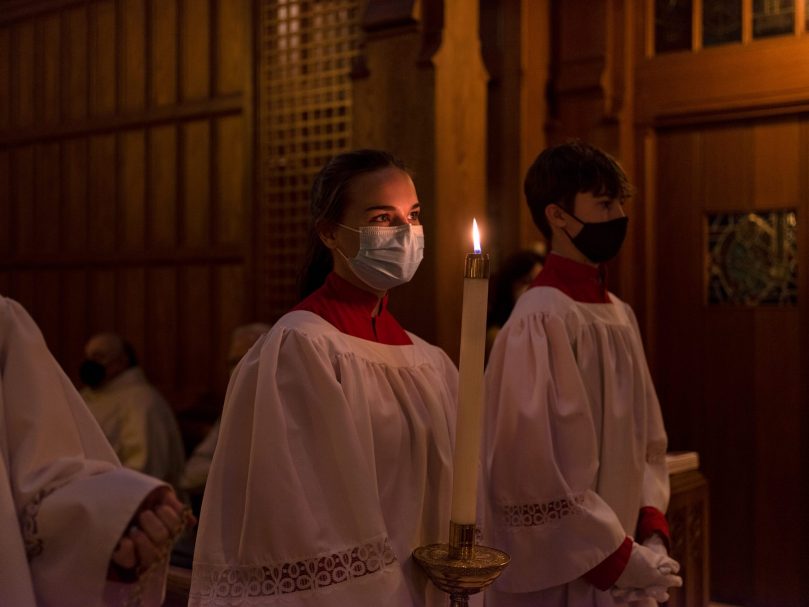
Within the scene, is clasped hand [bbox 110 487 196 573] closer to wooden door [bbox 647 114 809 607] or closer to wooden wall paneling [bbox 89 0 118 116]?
wooden door [bbox 647 114 809 607]

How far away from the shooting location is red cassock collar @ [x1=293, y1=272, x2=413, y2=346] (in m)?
1.91

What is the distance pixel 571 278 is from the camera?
2.58m

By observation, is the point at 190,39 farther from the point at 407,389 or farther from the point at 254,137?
the point at 407,389

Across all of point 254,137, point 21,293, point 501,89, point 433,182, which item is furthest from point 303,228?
point 21,293

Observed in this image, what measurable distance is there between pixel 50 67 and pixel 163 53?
115 cm

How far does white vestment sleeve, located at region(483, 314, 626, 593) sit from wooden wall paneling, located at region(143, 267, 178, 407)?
4.24 meters

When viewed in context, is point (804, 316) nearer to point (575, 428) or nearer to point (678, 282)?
point (678, 282)

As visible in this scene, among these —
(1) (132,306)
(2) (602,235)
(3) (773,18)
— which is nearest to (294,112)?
(1) (132,306)

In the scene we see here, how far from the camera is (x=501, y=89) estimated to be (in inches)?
193

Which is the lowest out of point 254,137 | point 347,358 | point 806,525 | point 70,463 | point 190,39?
point 806,525

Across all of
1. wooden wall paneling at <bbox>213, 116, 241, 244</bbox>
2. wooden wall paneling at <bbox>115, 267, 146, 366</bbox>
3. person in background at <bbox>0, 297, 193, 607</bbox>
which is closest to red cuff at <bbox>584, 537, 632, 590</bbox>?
person in background at <bbox>0, 297, 193, 607</bbox>

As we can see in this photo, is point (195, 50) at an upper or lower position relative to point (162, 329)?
upper

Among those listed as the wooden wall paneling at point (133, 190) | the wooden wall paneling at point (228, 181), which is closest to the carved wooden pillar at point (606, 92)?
the wooden wall paneling at point (228, 181)

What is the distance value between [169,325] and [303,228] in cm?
154
